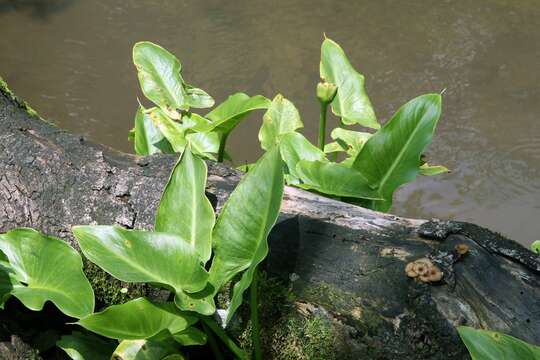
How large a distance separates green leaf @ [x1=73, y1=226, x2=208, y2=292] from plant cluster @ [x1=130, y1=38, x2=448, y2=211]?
1.51 feet

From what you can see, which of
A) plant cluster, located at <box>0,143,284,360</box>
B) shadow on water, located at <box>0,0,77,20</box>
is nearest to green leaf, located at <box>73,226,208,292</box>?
plant cluster, located at <box>0,143,284,360</box>

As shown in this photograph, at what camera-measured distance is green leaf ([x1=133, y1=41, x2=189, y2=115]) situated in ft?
5.81

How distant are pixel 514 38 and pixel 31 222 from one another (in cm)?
281

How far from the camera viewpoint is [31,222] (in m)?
1.28

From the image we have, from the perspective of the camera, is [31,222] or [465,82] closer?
[31,222]

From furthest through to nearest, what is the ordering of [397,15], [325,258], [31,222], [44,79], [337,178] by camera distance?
1. [397,15]
2. [44,79]
3. [337,178]
4. [31,222]
5. [325,258]

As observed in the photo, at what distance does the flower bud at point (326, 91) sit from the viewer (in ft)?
5.30

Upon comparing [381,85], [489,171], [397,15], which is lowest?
[489,171]

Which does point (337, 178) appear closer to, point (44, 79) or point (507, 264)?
point (507, 264)

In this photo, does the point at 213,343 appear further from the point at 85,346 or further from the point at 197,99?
the point at 197,99

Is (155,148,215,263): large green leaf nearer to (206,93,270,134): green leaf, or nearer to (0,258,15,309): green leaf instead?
(0,258,15,309): green leaf

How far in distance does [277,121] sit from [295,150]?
0.19 m

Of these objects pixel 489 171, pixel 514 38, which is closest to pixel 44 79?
pixel 489 171

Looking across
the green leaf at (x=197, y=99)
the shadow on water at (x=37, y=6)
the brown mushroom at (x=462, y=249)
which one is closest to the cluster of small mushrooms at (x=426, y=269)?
the brown mushroom at (x=462, y=249)
